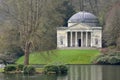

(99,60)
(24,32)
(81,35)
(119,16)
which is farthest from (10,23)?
(81,35)

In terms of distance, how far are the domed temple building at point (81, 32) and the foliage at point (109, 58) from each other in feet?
80.0

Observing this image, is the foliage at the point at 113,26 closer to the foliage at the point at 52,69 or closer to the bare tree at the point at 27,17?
the bare tree at the point at 27,17

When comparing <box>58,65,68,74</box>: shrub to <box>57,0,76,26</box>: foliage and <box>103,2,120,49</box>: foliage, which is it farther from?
<box>57,0,76,26</box>: foliage

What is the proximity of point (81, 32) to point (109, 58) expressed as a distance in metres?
31.7

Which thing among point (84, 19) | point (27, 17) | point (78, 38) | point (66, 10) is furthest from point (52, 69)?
point (66, 10)

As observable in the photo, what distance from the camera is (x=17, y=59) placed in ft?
306

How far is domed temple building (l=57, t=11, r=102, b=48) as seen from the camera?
374 feet

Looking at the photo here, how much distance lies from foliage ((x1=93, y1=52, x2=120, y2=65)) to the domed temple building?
24.4m

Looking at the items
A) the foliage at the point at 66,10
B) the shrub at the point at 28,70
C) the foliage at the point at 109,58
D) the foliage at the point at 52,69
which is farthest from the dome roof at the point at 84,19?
the shrub at the point at 28,70

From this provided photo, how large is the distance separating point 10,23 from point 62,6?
6028 cm

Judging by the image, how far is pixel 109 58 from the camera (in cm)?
8388

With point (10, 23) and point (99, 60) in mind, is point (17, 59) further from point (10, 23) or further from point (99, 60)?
point (10, 23)

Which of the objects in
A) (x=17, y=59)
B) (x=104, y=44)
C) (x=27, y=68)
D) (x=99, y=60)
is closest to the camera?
(x=27, y=68)

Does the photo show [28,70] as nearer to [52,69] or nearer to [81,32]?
[52,69]
